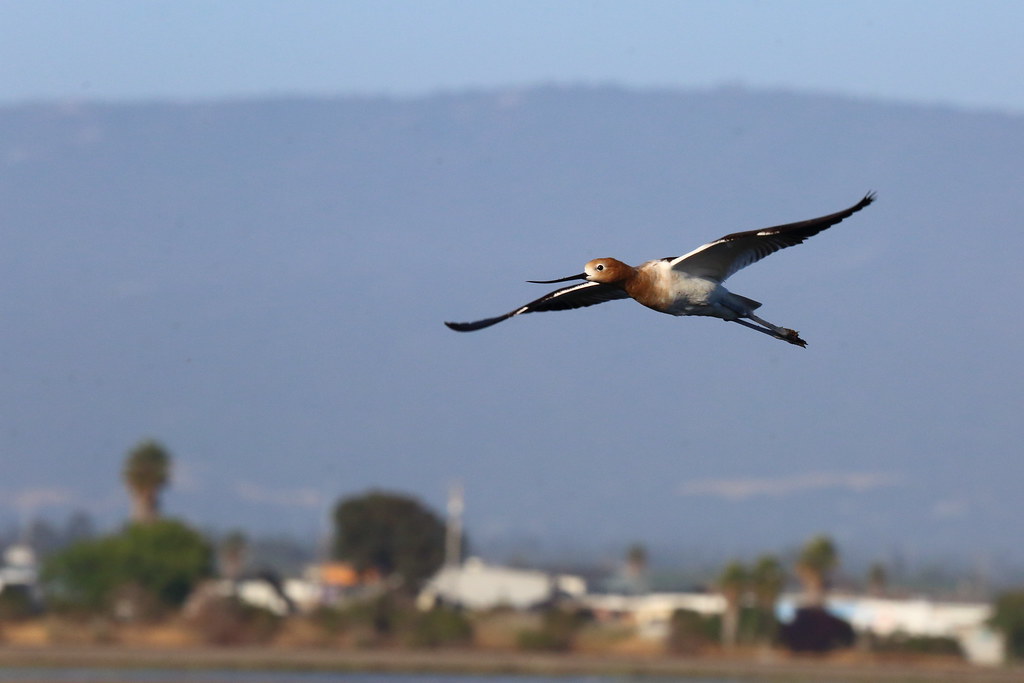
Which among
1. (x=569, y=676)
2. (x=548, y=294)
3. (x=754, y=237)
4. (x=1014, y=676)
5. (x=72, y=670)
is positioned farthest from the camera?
(x=1014, y=676)

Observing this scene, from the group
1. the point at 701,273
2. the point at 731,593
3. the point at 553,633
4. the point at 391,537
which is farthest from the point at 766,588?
the point at 701,273

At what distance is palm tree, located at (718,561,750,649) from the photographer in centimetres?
9675

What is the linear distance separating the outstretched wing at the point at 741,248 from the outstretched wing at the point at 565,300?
1.23m

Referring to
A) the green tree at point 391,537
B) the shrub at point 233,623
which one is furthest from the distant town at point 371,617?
the green tree at point 391,537

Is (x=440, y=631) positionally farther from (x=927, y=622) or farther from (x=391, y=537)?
(x=927, y=622)

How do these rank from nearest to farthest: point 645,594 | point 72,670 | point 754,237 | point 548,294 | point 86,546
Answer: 1. point 754,237
2. point 548,294
3. point 72,670
4. point 86,546
5. point 645,594

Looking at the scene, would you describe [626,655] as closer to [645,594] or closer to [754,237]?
[645,594]

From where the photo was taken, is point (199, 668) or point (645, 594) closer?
point (199, 668)

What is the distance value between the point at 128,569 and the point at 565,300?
255 ft

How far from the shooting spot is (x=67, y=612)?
92.4 m

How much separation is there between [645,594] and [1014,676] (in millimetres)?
65625

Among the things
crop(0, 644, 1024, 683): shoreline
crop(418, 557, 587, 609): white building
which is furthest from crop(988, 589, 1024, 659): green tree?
crop(418, 557, 587, 609): white building

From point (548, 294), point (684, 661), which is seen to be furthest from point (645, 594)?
point (548, 294)

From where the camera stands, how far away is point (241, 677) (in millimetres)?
71875
